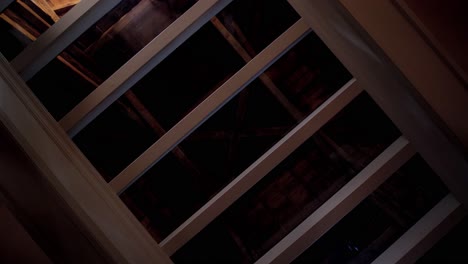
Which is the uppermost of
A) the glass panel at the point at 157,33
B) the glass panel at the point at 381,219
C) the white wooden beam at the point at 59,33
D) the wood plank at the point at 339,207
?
the glass panel at the point at 157,33

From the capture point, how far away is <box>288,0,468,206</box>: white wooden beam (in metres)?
1.42

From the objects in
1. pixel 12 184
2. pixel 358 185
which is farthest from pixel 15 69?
pixel 358 185

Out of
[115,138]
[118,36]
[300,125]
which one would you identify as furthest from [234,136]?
[300,125]

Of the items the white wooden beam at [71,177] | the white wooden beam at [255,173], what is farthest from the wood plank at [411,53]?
the white wooden beam at [71,177]

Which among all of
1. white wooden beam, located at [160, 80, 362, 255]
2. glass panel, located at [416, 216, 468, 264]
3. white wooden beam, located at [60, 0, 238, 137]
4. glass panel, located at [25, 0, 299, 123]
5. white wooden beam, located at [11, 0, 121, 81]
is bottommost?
glass panel, located at [416, 216, 468, 264]

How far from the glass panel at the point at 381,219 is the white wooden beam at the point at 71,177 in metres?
3.69

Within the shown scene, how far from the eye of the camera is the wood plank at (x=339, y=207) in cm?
150

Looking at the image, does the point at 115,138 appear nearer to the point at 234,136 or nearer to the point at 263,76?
the point at 234,136

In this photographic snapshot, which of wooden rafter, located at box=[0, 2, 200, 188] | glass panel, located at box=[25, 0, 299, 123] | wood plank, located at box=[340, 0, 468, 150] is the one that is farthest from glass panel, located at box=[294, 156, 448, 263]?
wood plank, located at box=[340, 0, 468, 150]

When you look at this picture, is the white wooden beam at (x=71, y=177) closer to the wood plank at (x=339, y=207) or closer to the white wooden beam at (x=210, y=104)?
the white wooden beam at (x=210, y=104)

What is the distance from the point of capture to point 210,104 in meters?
1.49

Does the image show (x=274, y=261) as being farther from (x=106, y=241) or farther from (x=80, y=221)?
(x=80, y=221)

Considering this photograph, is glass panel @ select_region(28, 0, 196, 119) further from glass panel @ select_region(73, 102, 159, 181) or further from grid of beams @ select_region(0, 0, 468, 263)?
grid of beams @ select_region(0, 0, 468, 263)

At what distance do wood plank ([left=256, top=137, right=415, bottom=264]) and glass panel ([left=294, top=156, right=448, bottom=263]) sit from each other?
118 inches
